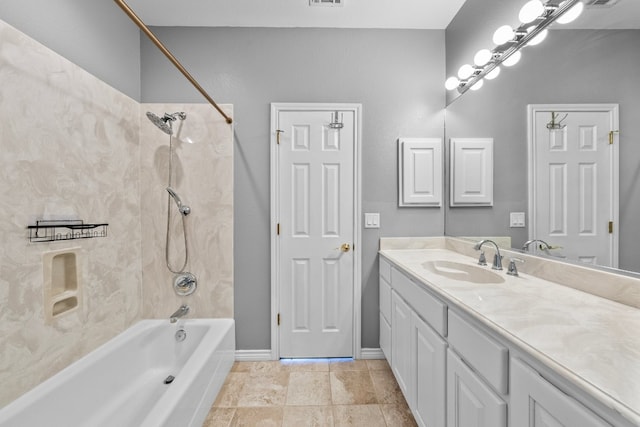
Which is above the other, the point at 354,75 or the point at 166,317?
the point at 354,75

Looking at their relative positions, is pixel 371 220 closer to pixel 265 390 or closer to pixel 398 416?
pixel 398 416

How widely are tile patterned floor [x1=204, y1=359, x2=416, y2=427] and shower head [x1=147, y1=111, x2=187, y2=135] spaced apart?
1842mm

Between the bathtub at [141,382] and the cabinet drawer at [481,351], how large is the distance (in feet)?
3.87

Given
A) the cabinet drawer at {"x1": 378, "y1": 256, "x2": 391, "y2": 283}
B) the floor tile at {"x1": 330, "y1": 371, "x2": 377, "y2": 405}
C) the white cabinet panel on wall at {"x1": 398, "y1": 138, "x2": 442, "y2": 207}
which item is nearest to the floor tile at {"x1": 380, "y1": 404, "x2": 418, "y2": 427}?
the floor tile at {"x1": 330, "y1": 371, "x2": 377, "y2": 405}

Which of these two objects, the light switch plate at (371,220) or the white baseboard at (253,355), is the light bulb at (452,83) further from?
the white baseboard at (253,355)

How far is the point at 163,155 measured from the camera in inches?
83.4

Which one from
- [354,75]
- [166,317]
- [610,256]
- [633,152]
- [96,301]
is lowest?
[166,317]

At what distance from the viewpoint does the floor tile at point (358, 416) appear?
5.18 feet

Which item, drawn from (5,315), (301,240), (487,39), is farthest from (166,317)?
(487,39)

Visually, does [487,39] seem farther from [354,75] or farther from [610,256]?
[610,256]

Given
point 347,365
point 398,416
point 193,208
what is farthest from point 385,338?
point 193,208

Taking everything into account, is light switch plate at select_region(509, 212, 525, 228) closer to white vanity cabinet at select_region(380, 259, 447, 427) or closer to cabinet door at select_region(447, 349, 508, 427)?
white vanity cabinet at select_region(380, 259, 447, 427)

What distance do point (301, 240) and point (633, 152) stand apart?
1.82 metres

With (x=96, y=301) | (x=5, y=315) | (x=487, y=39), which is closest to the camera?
(x=5, y=315)
